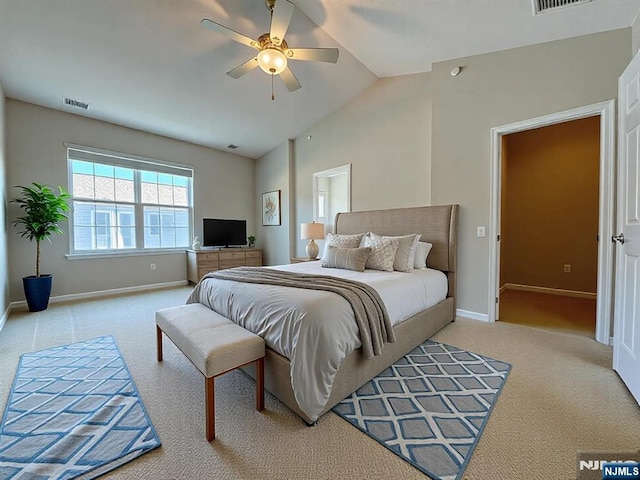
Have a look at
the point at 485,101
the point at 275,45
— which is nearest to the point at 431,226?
the point at 485,101

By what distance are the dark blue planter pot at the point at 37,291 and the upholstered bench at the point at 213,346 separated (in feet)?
10.0

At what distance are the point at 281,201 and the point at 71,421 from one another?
4.80 m

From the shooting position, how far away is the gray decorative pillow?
2951 mm

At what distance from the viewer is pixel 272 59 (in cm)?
255

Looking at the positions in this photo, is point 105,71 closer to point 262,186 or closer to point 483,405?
point 262,186

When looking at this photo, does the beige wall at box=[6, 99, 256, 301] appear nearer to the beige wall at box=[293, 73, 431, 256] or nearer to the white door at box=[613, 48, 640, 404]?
the beige wall at box=[293, 73, 431, 256]

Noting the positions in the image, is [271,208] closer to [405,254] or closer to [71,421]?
[405,254]

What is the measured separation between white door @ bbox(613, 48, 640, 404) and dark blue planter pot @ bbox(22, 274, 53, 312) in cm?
605

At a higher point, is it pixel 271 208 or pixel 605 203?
pixel 271 208

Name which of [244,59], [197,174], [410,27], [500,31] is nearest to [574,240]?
[500,31]

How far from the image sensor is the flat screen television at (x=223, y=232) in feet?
18.8

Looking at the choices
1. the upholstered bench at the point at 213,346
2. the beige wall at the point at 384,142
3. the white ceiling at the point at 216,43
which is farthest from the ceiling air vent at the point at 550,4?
the upholstered bench at the point at 213,346

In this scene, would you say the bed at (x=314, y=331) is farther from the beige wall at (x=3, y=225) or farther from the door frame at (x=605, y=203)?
the beige wall at (x=3, y=225)

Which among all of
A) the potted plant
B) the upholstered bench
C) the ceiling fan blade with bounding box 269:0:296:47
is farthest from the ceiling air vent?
the potted plant
